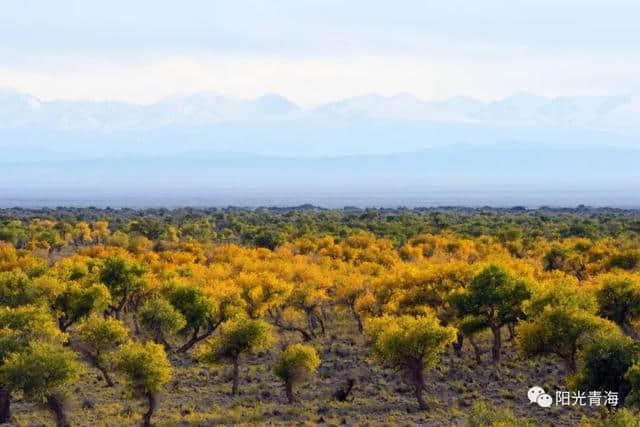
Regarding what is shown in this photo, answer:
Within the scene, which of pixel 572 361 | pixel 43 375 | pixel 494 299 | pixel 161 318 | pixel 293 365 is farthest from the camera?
pixel 161 318

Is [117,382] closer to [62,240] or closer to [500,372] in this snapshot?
[500,372]

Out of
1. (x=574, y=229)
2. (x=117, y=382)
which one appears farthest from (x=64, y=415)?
(x=574, y=229)

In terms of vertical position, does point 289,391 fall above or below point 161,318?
below

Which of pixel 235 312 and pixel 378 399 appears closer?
pixel 378 399

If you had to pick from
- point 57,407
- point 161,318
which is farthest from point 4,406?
point 161,318

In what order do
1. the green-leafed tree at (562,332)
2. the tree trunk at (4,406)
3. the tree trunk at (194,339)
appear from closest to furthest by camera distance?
1. the tree trunk at (4,406)
2. the green-leafed tree at (562,332)
3. the tree trunk at (194,339)

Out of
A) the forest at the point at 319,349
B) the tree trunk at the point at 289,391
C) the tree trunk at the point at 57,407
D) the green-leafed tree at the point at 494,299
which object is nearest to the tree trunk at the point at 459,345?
the forest at the point at 319,349

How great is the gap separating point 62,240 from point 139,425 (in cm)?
7441

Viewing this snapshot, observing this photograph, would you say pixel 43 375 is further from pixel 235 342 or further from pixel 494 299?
pixel 494 299

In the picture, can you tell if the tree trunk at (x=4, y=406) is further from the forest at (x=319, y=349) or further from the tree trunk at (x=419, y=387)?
the tree trunk at (x=419, y=387)

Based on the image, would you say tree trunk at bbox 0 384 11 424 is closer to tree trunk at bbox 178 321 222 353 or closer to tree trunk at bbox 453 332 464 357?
tree trunk at bbox 178 321 222 353

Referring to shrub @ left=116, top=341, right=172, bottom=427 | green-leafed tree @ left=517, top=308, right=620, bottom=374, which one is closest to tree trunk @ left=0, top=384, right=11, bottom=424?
shrub @ left=116, top=341, right=172, bottom=427

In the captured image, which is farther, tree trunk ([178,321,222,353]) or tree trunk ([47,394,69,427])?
tree trunk ([178,321,222,353])

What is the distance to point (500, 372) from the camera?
1667 inches
